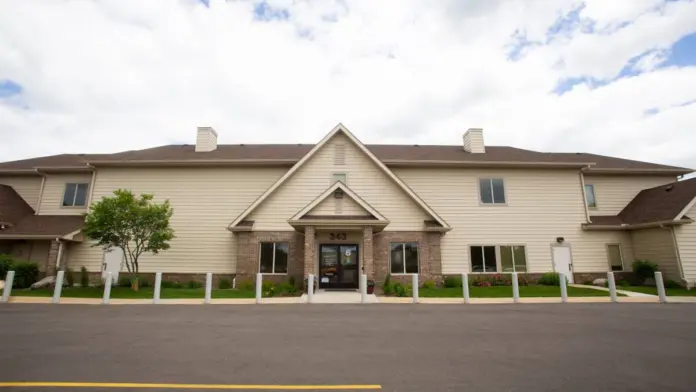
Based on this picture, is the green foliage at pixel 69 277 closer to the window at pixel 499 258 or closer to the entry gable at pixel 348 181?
the entry gable at pixel 348 181

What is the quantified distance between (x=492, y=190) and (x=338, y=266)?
1074 cm

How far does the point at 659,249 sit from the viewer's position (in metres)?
20.1

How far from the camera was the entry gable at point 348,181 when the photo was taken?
19375mm

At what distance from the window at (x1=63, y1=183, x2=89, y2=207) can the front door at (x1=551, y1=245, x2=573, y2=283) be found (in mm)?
28843

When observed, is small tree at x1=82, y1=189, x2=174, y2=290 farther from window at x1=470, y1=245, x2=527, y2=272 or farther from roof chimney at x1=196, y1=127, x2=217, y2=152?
window at x1=470, y1=245, x2=527, y2=272

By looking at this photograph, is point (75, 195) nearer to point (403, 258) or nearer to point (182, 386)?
point (403, 258)

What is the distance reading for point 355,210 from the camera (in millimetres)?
18031

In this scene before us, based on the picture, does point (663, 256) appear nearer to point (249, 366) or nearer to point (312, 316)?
point (312, 316)

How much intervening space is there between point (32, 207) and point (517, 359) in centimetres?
2859

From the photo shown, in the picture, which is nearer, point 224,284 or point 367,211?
point 367,211

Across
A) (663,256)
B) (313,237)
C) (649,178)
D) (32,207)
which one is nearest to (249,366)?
(313,237)

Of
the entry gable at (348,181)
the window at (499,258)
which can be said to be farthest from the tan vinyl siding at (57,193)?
the window at (499,258)

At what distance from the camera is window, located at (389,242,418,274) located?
19359 millimetres

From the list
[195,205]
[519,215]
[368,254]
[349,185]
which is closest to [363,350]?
[368,254]
